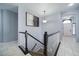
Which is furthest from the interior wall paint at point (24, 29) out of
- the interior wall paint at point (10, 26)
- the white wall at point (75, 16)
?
the white wall at point (75, 16)

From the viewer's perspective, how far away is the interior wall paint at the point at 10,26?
1819 millimetres

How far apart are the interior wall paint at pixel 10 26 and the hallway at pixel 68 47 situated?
0.85 metres

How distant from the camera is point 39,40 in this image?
75.8 inches

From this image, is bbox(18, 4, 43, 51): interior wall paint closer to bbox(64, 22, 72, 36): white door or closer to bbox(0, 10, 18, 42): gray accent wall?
bbox(0, 10, 18, 42): gray accent wall

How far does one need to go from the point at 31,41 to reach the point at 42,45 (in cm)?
22

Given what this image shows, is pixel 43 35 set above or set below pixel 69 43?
above

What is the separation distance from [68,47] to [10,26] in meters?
1.12

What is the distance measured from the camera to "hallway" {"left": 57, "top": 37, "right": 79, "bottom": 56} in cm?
182

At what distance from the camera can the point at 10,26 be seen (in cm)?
188

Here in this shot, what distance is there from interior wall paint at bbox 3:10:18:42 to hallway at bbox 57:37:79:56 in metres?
0.85

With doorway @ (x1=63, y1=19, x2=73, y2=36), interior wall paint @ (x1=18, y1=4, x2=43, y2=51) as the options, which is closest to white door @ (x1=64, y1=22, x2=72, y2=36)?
doorway @ (x1=63, y1=19, x2=73, y2=36)

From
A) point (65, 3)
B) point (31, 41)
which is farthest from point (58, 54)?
point (65, 3)

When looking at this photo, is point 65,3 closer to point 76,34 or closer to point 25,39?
point 76,34

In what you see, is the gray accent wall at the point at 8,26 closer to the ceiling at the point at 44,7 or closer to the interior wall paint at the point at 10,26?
the interior wall paint at the point at 10,26
